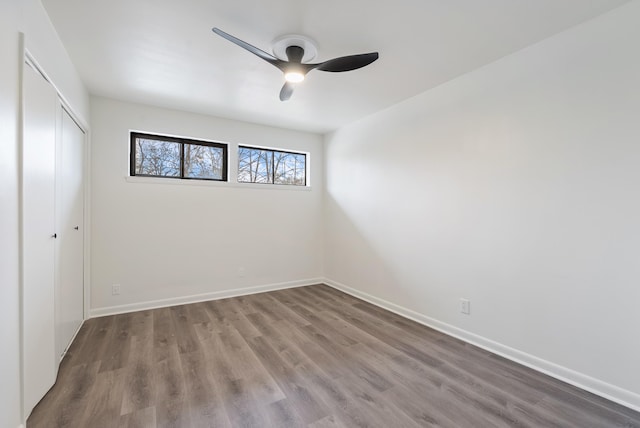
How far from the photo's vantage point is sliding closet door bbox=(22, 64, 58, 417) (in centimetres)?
154

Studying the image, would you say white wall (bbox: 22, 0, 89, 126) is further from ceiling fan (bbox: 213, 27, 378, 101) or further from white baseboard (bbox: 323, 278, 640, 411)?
white baseboard (bbox: 323, 278, 640, 411)

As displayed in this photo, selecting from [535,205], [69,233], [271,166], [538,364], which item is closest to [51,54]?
[69,233]

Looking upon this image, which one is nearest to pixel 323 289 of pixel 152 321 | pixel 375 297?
pixel 375 297

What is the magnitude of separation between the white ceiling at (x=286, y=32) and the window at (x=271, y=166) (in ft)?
3.77

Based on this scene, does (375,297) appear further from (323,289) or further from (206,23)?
(206,23)

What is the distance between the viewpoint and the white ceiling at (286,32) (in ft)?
5.98

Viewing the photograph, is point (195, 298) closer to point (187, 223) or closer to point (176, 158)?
point (187, 223)

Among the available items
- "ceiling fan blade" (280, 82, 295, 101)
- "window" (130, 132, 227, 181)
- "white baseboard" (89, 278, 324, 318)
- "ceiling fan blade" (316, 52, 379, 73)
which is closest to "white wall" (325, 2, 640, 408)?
"ceiling fan blade" (316, 52, 379, 73)

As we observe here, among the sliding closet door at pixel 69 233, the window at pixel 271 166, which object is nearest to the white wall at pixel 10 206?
the sliding closet door at pixel 69 233

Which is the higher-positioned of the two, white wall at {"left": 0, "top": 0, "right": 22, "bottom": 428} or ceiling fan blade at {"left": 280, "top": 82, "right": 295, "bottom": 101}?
ceiling fan blade at {"left": 280, "top": 82, "right": 295, "bottom": 101}

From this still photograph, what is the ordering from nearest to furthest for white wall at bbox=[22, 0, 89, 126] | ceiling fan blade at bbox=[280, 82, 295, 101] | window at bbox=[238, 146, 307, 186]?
white wall at bbox=[22, 0, 89, 126] → ceiling fan blade at bbox=[280, 82, 295, 101] → window at bbox=[238, 146, 307, 186]

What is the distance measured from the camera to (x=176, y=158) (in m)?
3.75

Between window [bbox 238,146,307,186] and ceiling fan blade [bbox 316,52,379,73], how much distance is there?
238 centimetres

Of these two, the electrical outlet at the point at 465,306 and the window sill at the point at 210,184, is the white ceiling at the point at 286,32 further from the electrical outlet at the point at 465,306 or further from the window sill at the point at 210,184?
the electrical outlet at the point at 465,306
